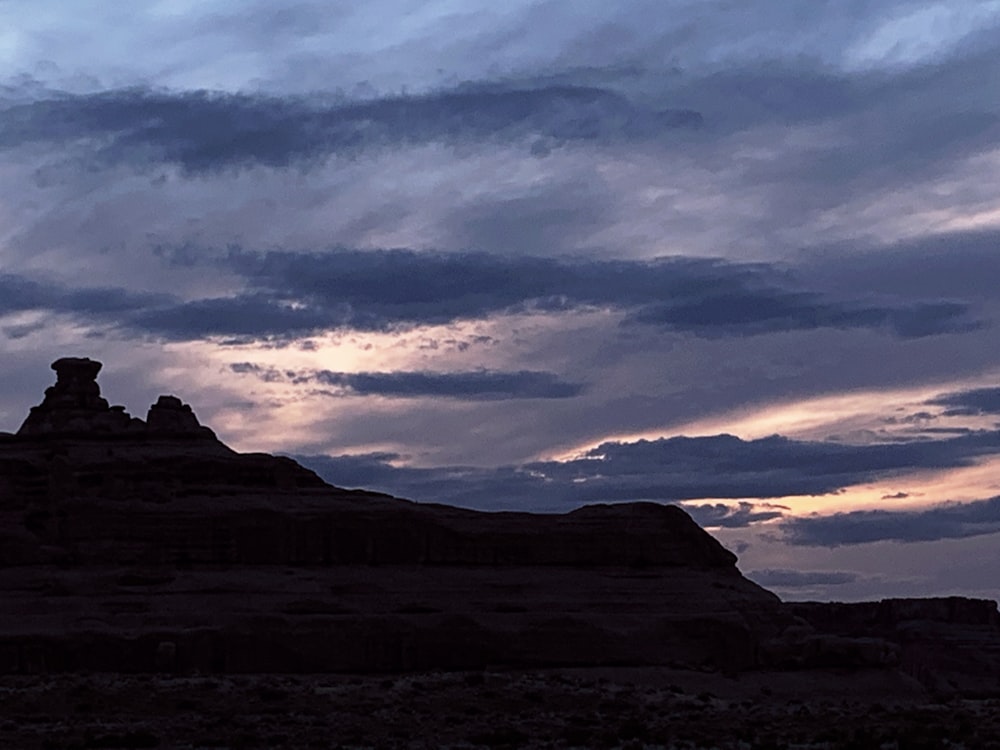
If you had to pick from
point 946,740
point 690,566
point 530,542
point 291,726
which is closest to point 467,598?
point 530,542

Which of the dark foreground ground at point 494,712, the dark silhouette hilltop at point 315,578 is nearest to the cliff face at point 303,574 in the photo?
the dark silhouette hilltop at point 315,578

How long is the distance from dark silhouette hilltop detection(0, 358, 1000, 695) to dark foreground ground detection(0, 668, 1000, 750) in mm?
1919

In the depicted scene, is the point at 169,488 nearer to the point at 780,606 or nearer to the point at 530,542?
the point at 530,542

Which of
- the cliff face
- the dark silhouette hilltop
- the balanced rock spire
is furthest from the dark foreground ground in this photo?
the balanced rock spire

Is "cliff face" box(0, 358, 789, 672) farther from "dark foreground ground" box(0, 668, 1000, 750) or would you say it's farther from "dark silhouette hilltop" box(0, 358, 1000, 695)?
"dark foreground ground" box(0, 668, 1000, 750)

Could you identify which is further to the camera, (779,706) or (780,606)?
(780,606)

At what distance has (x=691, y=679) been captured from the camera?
8769 cm

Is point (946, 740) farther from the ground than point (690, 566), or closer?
closer

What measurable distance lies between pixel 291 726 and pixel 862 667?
3465 cm

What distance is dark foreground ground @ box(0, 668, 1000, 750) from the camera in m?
61.7

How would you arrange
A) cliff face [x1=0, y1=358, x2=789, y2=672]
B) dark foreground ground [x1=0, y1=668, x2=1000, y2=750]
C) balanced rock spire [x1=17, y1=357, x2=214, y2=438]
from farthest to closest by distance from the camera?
balanced rock spire [x1=17, y1=357, x2=214, y2=438] < cliff face [x1=0, y1=358, x2=789, y2=672] < dark foreground ground [x1=0, y1=668, x2=1000, y2=750]

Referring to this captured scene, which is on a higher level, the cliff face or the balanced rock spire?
the balanced rock spire

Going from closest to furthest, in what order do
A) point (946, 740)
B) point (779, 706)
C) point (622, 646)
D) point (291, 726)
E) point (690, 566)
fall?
point (946, 740) → point (291, 726) → point (779, 706) → point (622, 646) → point (690, 566)

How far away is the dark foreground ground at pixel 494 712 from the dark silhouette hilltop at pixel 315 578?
192cm
